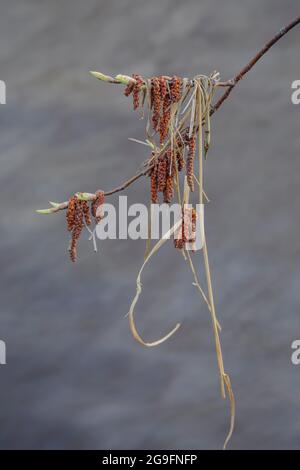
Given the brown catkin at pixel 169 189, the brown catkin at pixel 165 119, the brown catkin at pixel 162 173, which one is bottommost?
the brown catkin at pixel 169 189

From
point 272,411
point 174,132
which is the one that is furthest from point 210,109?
point 272,411

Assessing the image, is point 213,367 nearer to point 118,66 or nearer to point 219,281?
point 219,281

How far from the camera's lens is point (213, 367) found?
4.26m

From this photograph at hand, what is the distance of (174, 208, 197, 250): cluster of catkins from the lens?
2125mm

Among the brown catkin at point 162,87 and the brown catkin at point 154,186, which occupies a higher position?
the brown catkin at point 162,87

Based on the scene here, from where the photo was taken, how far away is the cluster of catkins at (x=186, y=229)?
2125 mm

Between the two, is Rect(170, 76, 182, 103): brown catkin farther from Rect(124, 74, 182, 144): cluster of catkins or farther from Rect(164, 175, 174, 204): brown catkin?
Rect(164, 175, 174, 204): brown catkin

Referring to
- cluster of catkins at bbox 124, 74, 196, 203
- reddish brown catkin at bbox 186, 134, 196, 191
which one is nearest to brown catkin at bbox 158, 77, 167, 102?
cluster of catkins at bbox 124, 74, 196, 203

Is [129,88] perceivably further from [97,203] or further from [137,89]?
[97,203]

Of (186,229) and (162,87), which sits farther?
(186,229)

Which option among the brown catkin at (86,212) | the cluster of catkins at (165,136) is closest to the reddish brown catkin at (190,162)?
Answer: the cluster of catkins at (165,136)

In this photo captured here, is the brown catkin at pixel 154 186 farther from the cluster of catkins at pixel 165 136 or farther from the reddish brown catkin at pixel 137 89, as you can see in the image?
the reddish brown catkin at pixel 137 89

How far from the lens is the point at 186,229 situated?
212cm

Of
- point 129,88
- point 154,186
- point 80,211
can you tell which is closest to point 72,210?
point 80,211
